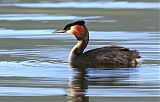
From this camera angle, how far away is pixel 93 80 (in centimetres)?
1461

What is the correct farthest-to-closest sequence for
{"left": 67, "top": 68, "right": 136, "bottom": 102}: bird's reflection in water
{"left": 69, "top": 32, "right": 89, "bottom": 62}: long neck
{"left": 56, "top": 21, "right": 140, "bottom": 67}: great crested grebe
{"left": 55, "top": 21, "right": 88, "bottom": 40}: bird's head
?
{"left": 55, "top": 21, "right": 88, "bottom": 40}: bird's head
{"left": 69, "top": 32, "right": 89, "bottom": 62}: long neck
{"left": 56, "top": 21, "right": 140, "bottom": 67}: great crested grebe
{"left": 67, "top": 68, "right": 136, "bottom": 102}: bird's reflection in water

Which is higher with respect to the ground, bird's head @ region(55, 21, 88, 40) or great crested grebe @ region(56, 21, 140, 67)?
bird's head @ region(55, 21, 88, 40)

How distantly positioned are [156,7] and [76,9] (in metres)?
3.08

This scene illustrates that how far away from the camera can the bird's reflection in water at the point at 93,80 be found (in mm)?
13156

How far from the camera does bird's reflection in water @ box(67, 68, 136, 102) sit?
1316 cm

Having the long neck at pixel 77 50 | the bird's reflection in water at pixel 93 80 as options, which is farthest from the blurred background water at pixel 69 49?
the long neck at pixel 77 50

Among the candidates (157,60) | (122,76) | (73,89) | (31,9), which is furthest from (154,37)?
(31,9)

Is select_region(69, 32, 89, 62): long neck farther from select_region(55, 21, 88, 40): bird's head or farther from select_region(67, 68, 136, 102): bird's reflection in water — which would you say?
select_region(67, 68, 136, 102): bird's reflection in water

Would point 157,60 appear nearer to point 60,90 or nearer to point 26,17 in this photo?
point 60,90

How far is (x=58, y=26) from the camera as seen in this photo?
79.6 ft

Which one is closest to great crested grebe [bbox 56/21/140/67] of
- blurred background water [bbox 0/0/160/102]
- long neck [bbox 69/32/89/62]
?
long neck [bbox 69/32/89/62]

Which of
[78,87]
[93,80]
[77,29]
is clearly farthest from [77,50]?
[78,87]

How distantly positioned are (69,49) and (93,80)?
4389 mm

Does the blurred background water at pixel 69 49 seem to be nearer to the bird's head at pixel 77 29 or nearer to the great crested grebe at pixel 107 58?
the great crested grebe at pixel 107 58
